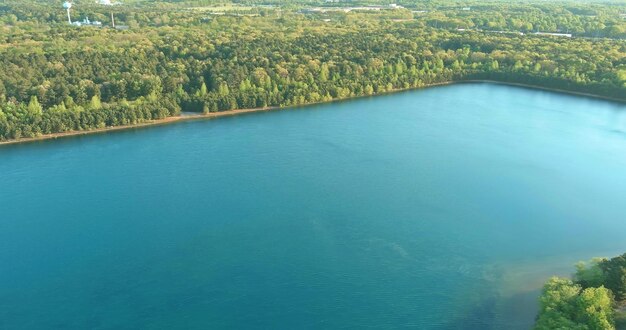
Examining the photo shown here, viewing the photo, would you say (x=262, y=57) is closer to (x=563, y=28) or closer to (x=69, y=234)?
(x=69, y=234)

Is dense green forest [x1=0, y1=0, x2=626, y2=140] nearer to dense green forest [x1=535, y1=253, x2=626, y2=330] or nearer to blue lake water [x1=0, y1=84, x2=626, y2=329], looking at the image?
blue lake water [x1=0, y1=84, x2=626, y2=329]

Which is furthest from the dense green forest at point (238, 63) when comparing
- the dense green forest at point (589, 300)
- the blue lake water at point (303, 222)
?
the dense green forest at point (589, 300)

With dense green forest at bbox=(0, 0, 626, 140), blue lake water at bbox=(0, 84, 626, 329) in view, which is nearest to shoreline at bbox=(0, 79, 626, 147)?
dense green forest at bbox=(0, 0, 626, 140)

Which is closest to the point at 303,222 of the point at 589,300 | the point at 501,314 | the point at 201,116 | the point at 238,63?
the point at 501,314

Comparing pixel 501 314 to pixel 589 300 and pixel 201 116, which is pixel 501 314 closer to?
pixel 589 300

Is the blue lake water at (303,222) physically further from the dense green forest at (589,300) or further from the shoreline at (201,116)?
the dense green forest at (589,300)

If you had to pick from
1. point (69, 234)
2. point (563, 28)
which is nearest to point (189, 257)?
point (69, 234)

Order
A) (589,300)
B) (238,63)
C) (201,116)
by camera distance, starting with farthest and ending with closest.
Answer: (238,63)
(201,116)
(589,300)

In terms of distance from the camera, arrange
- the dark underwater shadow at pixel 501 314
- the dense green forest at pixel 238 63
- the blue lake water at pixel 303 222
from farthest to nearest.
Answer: the dense green forest at pixel 238 63, the blue lake water at pixel 303 222, the dark underwater shadow at pixel 501 314
